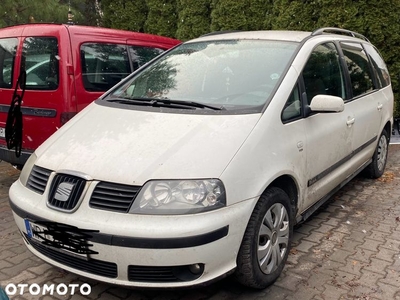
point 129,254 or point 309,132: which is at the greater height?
point 309,132

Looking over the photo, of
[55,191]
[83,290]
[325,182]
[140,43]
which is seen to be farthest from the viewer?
[140,43]

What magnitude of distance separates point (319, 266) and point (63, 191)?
199 centimetres

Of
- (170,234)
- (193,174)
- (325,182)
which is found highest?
(193,174)

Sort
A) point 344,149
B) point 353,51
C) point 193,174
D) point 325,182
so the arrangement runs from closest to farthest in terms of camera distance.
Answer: point 193,174
point 325,182
point 344,149
point 353,51

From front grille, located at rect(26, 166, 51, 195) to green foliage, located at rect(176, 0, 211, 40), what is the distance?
6.52 metres

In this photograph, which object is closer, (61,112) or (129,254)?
(129,254)

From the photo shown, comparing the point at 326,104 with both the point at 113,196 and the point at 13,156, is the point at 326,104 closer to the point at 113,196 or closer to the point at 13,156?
the point at 113,196

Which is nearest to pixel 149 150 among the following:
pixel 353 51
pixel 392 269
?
pixel 392 269

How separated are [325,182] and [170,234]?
186 cm

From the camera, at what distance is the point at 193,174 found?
7.72 ft

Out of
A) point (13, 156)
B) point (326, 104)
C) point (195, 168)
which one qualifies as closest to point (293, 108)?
point (326, 104)

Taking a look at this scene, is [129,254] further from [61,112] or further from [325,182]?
[61,112]

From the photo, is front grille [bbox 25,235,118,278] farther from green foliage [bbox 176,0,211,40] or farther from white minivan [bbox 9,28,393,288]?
green foliage [bbox 176,0,211,40]

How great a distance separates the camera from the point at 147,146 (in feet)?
8.40
